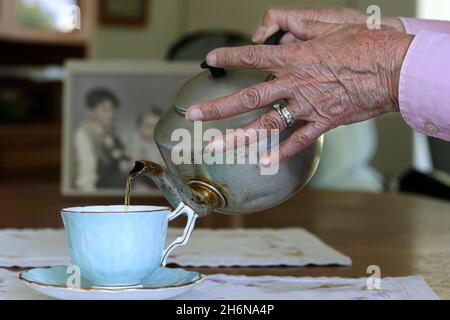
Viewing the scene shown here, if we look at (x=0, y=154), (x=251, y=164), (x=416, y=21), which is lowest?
(x=0, y=154)

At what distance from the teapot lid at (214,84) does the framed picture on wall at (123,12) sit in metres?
4.27

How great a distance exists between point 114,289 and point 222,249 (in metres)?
0.39

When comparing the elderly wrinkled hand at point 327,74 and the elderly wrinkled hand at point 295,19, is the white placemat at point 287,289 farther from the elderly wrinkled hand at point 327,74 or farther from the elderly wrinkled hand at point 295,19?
the elderly wrinkled hand at point 295,19

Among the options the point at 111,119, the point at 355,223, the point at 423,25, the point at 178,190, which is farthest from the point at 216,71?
the point at 111,119

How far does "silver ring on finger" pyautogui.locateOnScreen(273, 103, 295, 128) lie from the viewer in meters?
0.81

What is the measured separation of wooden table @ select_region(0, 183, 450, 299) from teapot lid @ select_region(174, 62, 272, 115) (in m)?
0.18

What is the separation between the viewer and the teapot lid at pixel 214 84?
796 millimetres

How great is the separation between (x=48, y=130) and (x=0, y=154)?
449 mm

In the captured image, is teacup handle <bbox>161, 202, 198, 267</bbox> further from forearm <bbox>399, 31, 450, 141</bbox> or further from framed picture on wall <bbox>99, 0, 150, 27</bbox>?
framed picture on wall <bbox>99, 0, 150, 27</bbox>

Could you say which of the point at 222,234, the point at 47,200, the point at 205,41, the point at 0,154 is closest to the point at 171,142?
the point at 222,234

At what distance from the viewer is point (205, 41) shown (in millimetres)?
3104

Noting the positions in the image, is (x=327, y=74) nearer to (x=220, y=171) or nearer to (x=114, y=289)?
(x=220, y=171)

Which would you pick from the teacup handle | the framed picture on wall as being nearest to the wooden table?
the teacup handle

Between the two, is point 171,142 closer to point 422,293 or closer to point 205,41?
point 422,293
